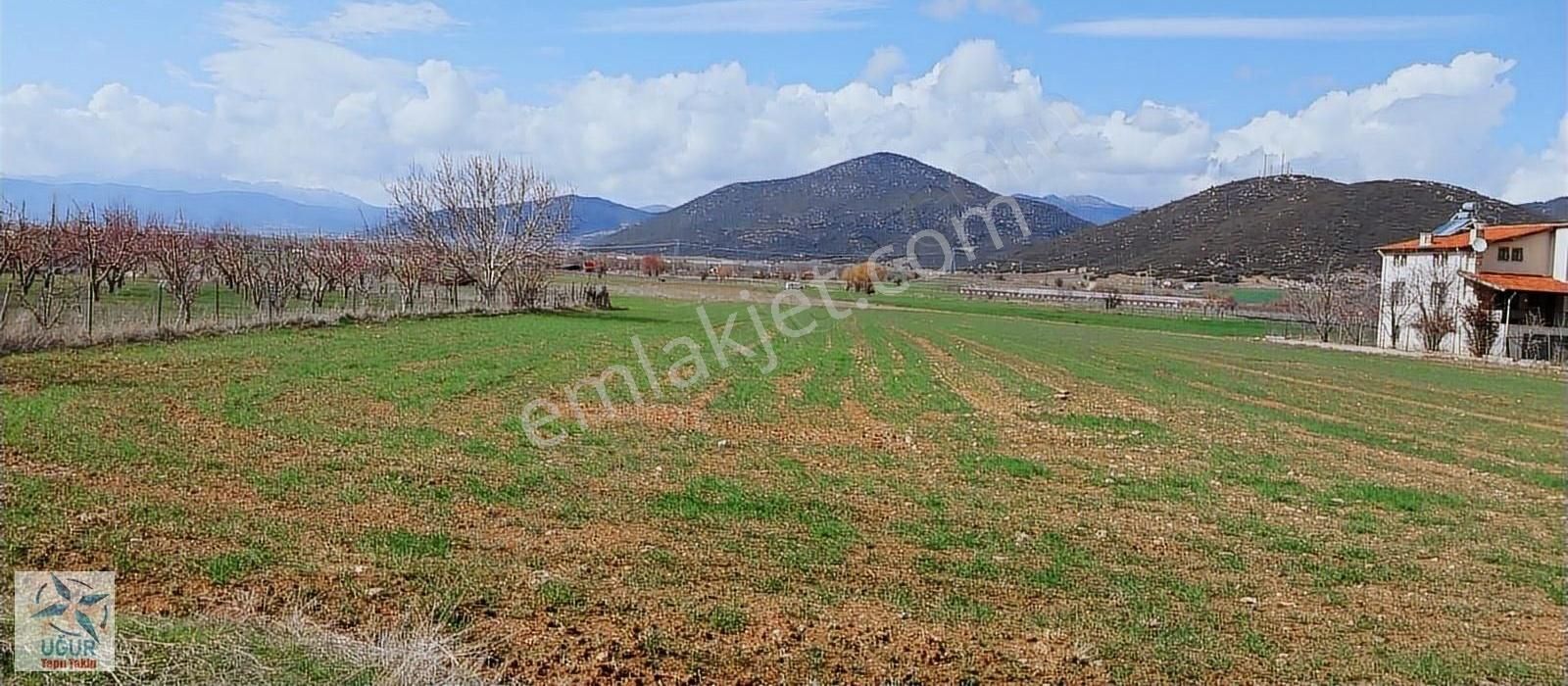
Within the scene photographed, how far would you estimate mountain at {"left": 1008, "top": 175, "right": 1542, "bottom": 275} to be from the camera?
83750 millimetres

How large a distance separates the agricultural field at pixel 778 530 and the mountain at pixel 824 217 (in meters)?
58.0

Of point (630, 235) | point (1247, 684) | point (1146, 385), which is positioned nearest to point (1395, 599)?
point (1247, 684)

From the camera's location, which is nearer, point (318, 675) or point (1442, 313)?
point (318, 675)

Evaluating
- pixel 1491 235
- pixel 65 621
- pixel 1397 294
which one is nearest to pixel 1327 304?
pixel 1397 294

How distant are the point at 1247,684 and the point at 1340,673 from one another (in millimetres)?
594

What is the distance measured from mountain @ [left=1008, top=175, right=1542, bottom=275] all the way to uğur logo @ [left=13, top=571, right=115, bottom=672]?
84.5 meters

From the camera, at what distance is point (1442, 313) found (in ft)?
148

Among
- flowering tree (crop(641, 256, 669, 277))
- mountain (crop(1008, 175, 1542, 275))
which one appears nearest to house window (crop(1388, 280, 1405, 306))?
mountain (crop(1008, 175, 1542, 275))

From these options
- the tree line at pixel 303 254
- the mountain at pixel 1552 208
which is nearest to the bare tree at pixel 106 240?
the tree line at pixel 303 254

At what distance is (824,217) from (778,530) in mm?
118424

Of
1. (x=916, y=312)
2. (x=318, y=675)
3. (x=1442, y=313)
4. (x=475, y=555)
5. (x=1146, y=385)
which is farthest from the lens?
(x=916, y=312)

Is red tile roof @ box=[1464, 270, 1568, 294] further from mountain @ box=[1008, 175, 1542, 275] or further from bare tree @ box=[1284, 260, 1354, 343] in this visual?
mountain @ box=[1008, 175, 1542, 275]

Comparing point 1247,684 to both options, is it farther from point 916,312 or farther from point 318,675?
point 916,312

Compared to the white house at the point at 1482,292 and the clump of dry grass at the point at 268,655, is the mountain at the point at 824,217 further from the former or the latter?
the clump of dry grass at the point at 268,655
